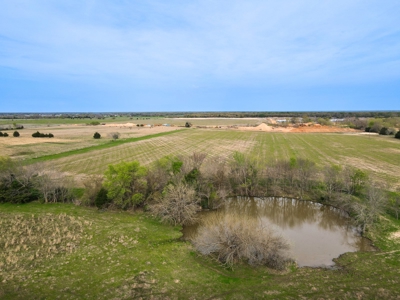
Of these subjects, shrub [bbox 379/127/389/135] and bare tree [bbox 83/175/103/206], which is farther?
shrub [bbox 379/127/389/135]

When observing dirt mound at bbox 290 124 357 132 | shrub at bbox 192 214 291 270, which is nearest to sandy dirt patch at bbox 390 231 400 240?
shrub at bbox 192 214 291 270

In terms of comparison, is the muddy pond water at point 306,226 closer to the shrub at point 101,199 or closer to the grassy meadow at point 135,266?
the grassy meadow at point 135,266

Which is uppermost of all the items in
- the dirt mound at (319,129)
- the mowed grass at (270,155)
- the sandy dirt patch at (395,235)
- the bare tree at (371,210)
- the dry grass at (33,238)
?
the dirt mound at (319,129)

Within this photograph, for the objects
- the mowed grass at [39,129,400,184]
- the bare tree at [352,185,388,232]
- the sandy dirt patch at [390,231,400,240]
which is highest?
the mowed grass at [39,129,400,184]

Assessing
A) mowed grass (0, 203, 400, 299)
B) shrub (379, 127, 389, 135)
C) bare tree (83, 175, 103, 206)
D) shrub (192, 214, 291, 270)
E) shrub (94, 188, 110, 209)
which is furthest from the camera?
shrub (379, 127, 389, 135)

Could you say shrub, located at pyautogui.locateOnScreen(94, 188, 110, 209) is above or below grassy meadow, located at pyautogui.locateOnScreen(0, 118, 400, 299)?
above

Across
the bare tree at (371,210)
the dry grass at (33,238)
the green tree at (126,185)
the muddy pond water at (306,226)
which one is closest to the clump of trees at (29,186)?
the dry grass at (33,238)

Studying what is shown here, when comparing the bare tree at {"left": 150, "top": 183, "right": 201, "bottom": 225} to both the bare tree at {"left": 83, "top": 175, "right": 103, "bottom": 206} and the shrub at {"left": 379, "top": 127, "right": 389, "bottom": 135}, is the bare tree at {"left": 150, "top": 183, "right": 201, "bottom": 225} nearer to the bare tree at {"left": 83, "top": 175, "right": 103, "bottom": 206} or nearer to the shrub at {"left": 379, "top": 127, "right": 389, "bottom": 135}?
the bare tree at {"left": 83, "top": 175, "right": 103, "bottom": 206}

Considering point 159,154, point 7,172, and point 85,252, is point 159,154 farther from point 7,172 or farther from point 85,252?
point 85,252
